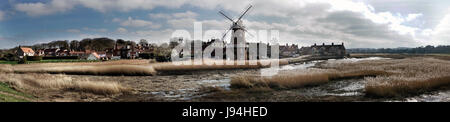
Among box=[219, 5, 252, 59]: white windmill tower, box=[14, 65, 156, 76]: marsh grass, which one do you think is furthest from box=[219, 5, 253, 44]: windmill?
A: box=[14, 65, 156, 76]: marsh grass

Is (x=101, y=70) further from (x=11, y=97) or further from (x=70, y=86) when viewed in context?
(x=11, y=97)

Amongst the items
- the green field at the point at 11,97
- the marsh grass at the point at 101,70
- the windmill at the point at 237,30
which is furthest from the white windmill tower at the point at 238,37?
the green field at the point at 11,97

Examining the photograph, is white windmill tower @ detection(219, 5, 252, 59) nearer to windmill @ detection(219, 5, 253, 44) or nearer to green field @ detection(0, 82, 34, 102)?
windmill @ detection(219, 5, 253, 44)

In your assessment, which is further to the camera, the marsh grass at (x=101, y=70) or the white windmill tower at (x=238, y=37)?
the white windmill tower at (x=238, y=37)

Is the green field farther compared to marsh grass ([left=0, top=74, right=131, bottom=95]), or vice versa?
marsh grass ([left=0, top=74, right=131, bottom=95])

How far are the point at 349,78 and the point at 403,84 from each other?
836 centimetres

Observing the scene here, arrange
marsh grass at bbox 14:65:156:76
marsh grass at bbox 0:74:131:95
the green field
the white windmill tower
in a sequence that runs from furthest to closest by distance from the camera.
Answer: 1. the white windmill tower
2. marsh grass at bbox 14:65:156:76
3. marsh grass at bbox 0:74:131:95
4. the green field

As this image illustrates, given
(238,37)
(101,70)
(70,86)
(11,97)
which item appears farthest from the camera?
(238,37)

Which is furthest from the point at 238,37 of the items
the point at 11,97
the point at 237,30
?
the point at 11,97

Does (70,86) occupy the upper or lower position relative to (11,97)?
lower

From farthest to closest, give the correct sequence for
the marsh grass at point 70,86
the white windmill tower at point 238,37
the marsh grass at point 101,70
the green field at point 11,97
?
the white windmill tower at point 238,37 < the marsh grass at point 101,70 < the marsh grass at point 70,86 < the green field at point 11,97

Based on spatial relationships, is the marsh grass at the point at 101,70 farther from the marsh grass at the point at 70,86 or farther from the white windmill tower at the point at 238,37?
the white windmill tower at the point at 238,37
